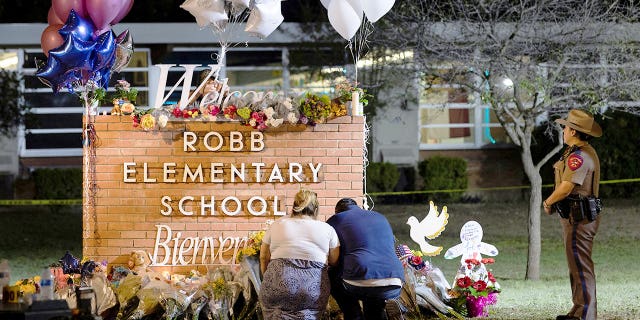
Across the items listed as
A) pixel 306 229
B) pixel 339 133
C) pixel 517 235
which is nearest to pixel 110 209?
pixel 339 133

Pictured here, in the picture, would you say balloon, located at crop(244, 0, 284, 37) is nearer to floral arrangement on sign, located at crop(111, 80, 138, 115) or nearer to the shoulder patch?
floral arrangement on sign, located at crop(111, 80, 138, 115)

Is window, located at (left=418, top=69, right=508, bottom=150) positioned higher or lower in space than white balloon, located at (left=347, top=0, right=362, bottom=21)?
lower

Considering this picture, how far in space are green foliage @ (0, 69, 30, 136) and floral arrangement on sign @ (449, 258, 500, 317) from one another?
14.9 m

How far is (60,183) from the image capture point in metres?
22.0

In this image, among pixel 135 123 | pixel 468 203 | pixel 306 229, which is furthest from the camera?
pixel 468 203

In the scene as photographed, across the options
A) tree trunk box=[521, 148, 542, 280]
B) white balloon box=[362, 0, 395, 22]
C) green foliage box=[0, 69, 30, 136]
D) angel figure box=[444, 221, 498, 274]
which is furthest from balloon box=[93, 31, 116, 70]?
green foliage box=[0, 69, 30, 136]

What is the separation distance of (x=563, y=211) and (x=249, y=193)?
3.42 meters

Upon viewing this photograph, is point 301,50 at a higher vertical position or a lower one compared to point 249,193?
higher

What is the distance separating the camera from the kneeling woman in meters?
8.84

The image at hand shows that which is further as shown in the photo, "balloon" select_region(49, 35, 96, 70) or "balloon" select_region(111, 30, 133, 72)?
"balloon" select_region(111, 30, 133, 72)

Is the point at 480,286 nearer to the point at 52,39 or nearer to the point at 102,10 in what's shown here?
the point at 102,10

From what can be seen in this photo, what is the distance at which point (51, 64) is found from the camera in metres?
10.6

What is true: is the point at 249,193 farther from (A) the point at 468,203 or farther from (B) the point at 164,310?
(A) the point at 468,203

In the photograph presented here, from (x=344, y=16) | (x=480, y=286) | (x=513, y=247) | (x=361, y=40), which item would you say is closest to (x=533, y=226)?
(x=513, y=247)
